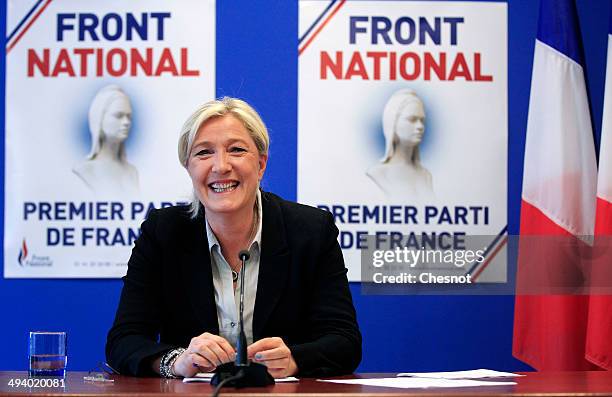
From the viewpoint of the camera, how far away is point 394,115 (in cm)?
398

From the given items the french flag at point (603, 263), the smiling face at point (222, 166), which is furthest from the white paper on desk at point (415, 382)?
the french flag at point (603, 263)

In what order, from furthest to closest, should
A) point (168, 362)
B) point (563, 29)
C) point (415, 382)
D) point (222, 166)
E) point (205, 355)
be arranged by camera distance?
point (563, 29) < point (222, 166) < point (168, 362) < point (205, 355) < point (415, 382)

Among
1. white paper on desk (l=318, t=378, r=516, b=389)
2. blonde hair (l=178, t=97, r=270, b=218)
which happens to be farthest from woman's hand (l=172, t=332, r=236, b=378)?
blonde hair (l=178, t=97, r=270, b=218)

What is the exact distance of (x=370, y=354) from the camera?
157 inches

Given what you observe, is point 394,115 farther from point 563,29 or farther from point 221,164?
point 221,164

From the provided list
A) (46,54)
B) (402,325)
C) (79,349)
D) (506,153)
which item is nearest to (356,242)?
(402,325)

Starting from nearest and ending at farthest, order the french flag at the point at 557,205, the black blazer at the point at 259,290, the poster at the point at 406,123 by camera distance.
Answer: the black blazer at the point at 259,290, the french flag at the point at 557,205, the poster at the point at 406,123

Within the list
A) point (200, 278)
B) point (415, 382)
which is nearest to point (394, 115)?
point (200, 278)

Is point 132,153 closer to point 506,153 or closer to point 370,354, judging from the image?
point 370,354

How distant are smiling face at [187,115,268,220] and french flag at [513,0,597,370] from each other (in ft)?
5.37

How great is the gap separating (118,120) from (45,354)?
6.49 feet

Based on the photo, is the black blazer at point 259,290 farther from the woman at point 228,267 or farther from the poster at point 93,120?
the poster at point 93,120

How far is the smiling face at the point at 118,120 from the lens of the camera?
3996 millimetres

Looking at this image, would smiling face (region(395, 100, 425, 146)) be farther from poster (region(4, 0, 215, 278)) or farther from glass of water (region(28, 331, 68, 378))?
glass of water (region(28, 331, 68, 378))
